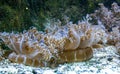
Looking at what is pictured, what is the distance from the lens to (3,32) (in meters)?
3.28

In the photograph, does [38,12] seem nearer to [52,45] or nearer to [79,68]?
[52,45]

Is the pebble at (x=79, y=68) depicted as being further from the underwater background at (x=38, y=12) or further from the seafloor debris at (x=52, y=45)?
the underwater background at (x=38, y=12)

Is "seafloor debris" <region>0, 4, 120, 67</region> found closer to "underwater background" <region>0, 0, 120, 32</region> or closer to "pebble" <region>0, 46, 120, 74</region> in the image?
"pebble" <region>0, 46, 120, 74</region>

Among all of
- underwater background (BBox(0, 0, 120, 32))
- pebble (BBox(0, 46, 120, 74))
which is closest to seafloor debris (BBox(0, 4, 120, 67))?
pebble (BBox(0, 46, 120, 74))

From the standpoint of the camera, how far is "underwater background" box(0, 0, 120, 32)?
344 cm

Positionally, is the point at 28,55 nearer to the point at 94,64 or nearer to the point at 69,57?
the point at 69,57

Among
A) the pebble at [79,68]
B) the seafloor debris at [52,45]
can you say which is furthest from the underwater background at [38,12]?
the pebble at [79,68]

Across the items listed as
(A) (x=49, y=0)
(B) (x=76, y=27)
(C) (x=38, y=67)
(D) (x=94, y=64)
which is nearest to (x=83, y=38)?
(B) (x=76, y=27)

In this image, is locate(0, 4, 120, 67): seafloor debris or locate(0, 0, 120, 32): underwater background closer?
locate(0, 4, 120, 67): seafloor debris

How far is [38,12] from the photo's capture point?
389 centimetres

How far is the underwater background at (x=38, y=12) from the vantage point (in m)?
3.44

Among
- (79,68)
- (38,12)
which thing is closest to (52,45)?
(79,68)

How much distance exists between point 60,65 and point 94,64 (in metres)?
0.46

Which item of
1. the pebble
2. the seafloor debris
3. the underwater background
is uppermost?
the underwater background
